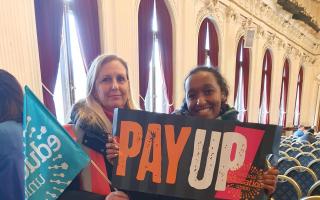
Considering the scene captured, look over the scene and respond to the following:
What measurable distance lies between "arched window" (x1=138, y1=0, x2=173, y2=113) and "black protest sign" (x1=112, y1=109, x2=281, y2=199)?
162 inches

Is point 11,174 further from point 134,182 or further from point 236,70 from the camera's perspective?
point 236,70

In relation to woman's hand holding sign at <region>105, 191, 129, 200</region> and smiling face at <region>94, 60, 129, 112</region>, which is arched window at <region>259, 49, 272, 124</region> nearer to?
smiling face at <region>94, 60, 129, 112</region>

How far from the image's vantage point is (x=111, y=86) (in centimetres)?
130

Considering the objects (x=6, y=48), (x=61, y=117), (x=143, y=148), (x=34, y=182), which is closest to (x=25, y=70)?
(x=6, y=48)

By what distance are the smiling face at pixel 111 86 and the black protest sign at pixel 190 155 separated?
1.14 feet

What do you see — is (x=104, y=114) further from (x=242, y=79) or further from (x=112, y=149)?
(x=242, y=79)

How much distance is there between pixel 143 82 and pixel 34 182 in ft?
13.6

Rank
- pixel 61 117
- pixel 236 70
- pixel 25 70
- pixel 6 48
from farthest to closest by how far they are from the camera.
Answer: pixel 236 70 < pixel 61 117 < pixel 25 70 < pixel 6 48

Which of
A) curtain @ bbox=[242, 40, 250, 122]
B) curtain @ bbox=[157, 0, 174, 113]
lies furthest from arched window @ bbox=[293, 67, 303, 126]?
curtain @ bbox=[157, 0, 174, 113]

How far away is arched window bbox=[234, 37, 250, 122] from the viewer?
8773mm

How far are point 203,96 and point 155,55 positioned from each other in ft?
15.3

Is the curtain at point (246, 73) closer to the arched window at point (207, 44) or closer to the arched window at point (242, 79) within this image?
the arched window at point (242, 79)

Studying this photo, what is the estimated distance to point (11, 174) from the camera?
1.34m

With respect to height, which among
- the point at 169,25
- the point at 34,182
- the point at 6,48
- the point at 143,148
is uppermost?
the point at 169,25
